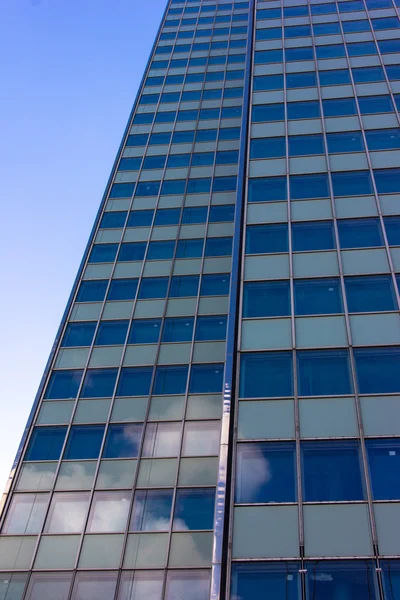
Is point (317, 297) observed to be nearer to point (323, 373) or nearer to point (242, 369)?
point (323, 373)

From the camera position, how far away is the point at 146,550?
21953mm

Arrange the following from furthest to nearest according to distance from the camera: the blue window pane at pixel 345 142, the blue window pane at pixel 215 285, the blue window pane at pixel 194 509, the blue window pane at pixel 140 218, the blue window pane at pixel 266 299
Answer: the blue window pane at pixel 140 218 < the blue window pane at pixel 215 285 < the blue window pane at pixel 345 142 < the blue window pane at pixel 266 299 < the blue window pane at pixel 194 509

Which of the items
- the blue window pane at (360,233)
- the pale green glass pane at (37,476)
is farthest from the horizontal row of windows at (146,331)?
the blue window pane at (360,233)

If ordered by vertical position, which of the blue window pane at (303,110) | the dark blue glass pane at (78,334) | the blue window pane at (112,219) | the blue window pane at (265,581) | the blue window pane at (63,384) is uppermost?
the blue window pane at (303,110)

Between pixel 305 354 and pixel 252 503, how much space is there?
6127 mm

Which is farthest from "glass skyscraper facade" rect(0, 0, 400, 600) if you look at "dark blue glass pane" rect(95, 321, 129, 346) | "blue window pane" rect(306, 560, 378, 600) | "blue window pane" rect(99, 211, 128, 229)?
"blue window pane" rect(99, 211, 128, 229)

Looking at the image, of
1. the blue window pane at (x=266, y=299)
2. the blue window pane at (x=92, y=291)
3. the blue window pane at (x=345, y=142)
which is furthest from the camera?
the blue window pane at (x=92, y=291)

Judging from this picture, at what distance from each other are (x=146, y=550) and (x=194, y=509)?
2.41 m

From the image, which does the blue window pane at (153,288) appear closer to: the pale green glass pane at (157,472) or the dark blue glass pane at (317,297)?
the dark blue glass pane at (317,297)

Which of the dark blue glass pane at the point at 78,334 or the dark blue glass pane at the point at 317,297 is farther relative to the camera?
the dark blue glass pane at the point at 78,334

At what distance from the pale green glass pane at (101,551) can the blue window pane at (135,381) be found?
676cm

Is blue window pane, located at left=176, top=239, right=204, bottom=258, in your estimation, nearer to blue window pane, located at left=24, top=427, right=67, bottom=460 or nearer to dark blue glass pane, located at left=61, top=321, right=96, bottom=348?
dark blue glass pane, located at left=61, top=321, right=96, bottom=348

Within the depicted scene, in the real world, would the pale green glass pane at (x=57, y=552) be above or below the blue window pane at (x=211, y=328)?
below

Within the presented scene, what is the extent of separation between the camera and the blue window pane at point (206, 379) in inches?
1048
